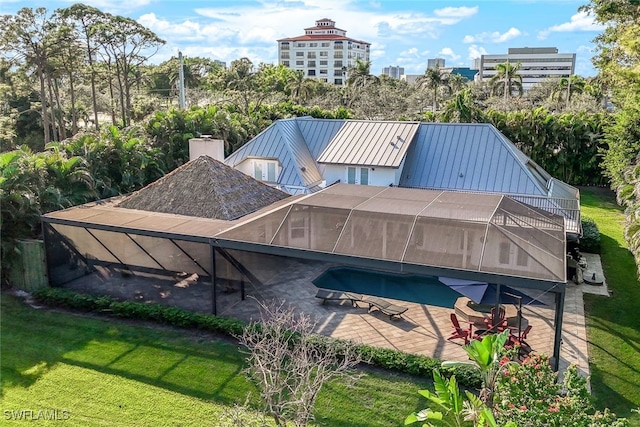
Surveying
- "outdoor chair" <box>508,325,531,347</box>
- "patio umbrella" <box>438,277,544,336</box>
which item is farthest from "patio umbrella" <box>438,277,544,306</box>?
"outdoor chair" <box>508,325,531,347</box>

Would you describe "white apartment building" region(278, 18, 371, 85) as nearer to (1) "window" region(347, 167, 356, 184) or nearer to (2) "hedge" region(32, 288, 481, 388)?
(1) "window" region(347, 167, 356, 184)

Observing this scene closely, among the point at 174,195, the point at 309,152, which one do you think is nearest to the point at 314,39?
the point at 309,152

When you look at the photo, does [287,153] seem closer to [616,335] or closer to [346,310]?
[346,310]

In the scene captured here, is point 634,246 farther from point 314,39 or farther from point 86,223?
point 314,39

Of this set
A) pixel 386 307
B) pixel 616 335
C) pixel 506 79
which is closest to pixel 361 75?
pixel 506 79

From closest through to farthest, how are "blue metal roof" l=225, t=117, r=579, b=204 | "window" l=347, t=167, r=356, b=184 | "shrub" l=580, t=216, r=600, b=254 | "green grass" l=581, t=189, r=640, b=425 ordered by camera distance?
"green grass" l=581, t=189, r=640, b=425 → "shrub" l=580, t=216, r=600, b=254 → "blue metal roof" l=225, t=117, r=579, b=204 → "window" l=347, t=167, r=356, b=184
